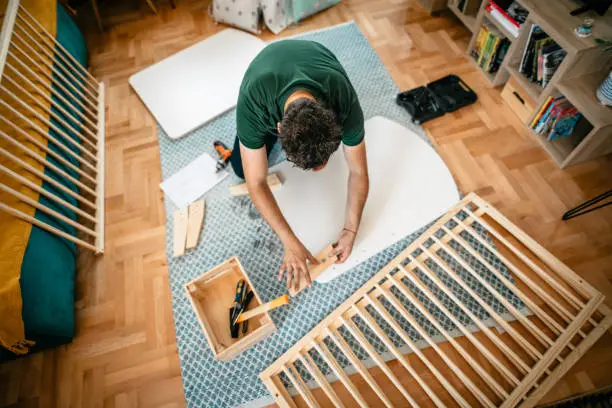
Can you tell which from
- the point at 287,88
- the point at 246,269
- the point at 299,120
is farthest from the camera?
the point at 246,269

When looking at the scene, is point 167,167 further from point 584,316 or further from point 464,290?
point 584,316

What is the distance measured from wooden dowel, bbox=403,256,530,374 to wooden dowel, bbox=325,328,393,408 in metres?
0.45

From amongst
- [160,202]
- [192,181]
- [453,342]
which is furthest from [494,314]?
[160,202]

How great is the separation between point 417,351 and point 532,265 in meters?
0.62

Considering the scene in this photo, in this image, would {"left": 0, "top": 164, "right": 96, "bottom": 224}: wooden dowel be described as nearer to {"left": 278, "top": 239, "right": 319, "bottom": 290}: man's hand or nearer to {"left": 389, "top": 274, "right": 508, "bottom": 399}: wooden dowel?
{"left": 278, "top": 239, "right": 319, "bottom": 290}: man's hand

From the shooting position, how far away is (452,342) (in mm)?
1404

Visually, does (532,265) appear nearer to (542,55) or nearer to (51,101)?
(542,55)

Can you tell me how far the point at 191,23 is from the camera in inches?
107

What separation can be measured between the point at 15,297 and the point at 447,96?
2.30m

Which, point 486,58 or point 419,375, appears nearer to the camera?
point 419,375

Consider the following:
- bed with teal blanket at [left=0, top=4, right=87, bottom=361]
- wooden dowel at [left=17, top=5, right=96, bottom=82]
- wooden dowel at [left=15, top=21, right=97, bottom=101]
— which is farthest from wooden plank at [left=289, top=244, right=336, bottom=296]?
wooden dowel at [left=17, top=5, right=96, bottom=82]

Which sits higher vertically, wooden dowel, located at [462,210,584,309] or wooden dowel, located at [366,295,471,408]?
wooden dowel, located at [462,210,584,309]

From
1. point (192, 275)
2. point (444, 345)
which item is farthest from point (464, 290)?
point (192, 275)

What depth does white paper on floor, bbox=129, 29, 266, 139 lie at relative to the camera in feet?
7.31
